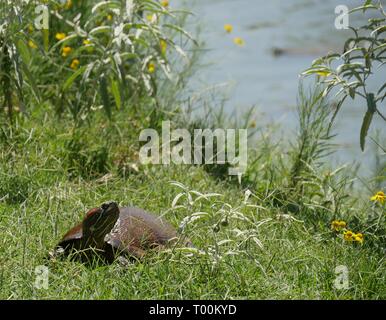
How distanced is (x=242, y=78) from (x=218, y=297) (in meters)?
4.60

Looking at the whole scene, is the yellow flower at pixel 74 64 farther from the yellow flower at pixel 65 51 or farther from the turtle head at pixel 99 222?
the turtle head at pixel 99 222

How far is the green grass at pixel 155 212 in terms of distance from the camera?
380cm

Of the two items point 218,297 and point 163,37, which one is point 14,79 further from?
point 218,297

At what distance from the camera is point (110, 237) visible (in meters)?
4.20

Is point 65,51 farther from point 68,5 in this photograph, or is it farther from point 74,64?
point 68,5

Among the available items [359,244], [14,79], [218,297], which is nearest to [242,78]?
[14,79]

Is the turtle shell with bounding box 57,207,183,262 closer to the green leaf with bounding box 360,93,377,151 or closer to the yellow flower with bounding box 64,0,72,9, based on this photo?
the green leaf with bounding box 360,93,377,151

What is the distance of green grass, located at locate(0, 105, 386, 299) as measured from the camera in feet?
12.5

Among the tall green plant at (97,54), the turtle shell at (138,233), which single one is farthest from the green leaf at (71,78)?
the turtle shell at (138,233)

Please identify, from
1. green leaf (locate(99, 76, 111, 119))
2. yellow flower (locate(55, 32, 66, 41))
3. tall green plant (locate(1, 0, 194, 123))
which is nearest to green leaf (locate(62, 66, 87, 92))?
tall green plant (locate(1, 0, 194, 123))

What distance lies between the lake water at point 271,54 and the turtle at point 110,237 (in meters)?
2.62

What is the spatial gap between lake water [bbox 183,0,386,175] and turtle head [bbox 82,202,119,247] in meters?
2.69
